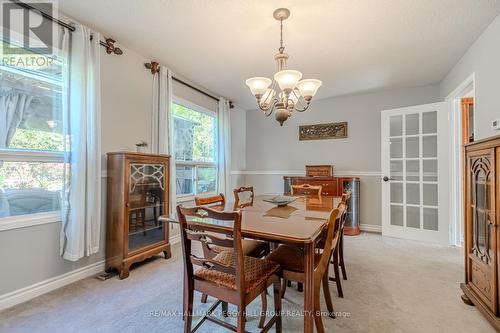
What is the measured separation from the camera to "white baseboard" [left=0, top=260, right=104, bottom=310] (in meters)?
1.91

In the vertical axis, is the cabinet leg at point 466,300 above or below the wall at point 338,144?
below

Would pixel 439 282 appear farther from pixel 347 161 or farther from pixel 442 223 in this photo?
pixel 347 161

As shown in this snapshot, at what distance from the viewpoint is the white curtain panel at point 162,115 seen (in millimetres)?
3166

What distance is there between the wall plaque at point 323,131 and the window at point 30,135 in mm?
3818

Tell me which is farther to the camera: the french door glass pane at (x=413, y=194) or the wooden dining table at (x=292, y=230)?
the french door glass pane at (x=413, y=194)

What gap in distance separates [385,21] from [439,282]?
2.54 m

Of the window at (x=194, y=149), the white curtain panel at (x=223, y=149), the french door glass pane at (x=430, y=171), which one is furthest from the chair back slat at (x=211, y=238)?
the french door glass pane at (x=430, y=171)

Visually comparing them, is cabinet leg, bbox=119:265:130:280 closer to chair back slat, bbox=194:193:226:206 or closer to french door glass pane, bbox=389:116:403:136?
chair back slat, bbox=194:193:226:206

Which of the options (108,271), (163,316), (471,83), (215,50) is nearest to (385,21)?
(471,83)

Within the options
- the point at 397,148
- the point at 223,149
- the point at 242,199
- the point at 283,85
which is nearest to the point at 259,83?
the point at 283,85

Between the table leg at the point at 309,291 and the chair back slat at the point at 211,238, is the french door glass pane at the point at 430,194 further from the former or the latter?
the chair back slat at the point at 211,238

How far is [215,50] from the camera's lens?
9.22ft

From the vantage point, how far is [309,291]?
1372mm

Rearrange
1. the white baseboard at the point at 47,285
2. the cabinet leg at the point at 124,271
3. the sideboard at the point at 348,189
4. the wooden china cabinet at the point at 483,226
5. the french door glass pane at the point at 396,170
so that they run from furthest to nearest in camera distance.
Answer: the sideboard at the point at 348,189
the french door glass pane at the point at 396,170
the cabinet leg at the point at 124,271
the white baseboard at the point at 47,285
the wooden china cabinet at the point at 483,226
